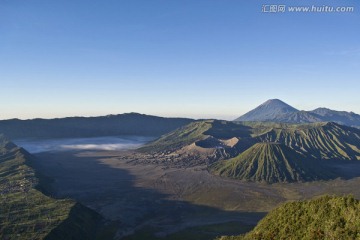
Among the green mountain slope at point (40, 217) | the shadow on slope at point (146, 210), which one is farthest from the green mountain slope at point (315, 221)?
the green mountain slope at point (40, 217)

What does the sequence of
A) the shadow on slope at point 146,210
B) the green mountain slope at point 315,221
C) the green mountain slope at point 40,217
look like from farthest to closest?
the shadow on slope at point 146,210
the green mountain slope at point 40,217
the green mountain slope at point 315,221

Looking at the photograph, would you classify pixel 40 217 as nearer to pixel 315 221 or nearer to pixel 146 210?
pixel 146 210

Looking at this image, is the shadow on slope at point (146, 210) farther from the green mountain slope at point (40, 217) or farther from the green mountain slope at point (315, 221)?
the green mountain slope at point (315, 221)

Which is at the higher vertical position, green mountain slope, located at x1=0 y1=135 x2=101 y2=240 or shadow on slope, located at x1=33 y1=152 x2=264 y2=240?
green mountain slope, located at x1=0 y1=135 x2=101 y2=240

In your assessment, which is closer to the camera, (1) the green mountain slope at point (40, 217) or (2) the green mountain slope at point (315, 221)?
(2) the green mountain slope at point (315, 221)

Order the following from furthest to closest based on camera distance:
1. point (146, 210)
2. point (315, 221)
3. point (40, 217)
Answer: point (146, 210) → point (40, 217) → point (315, 221)

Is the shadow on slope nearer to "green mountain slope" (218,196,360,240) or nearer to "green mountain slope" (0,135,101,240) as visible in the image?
"green mountain slope" (0,135,101,240)

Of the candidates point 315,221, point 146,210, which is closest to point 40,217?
point 146,210

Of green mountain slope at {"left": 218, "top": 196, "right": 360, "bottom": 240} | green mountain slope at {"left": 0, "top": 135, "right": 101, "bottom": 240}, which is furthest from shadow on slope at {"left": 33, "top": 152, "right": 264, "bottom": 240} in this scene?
green mountain slope at {"left": 218, "top": 196, "right": 360, "bottom": 240}

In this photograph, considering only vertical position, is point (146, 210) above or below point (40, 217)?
below
